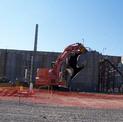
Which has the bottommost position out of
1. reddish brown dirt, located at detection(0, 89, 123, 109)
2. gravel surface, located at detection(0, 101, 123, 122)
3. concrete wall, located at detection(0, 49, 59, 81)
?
gravel surface, located at detection(0, 101, 123, 122)

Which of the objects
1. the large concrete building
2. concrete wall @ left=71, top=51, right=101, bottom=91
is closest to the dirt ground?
concrete wall @ left=71, top=51, right=101, bottom=91

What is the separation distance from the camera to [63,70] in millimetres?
47500

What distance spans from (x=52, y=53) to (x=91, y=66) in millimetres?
13973

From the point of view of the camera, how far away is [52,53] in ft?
249

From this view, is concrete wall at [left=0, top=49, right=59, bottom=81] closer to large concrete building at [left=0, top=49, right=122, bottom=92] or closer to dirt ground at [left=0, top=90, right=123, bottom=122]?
large concrete building at [left=0, top=49, right=122, bottom=92]

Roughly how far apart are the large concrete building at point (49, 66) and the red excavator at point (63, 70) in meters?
10.6

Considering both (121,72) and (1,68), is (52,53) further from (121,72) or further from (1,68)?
(121,72)

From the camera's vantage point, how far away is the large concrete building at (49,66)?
61.8 meters

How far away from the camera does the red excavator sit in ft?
156

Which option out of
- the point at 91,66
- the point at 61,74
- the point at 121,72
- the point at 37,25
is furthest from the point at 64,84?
the point at 121,72

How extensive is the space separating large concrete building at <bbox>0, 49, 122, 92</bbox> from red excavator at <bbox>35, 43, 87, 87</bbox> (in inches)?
417

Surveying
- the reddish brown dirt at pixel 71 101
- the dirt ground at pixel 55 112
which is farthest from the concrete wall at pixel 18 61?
the dirt ground at pixel 55 112

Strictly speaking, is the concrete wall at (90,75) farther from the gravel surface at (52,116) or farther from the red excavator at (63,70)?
the gravel surface at (52,116)

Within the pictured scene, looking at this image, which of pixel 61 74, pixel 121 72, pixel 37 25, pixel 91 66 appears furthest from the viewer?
pixel 121 72
